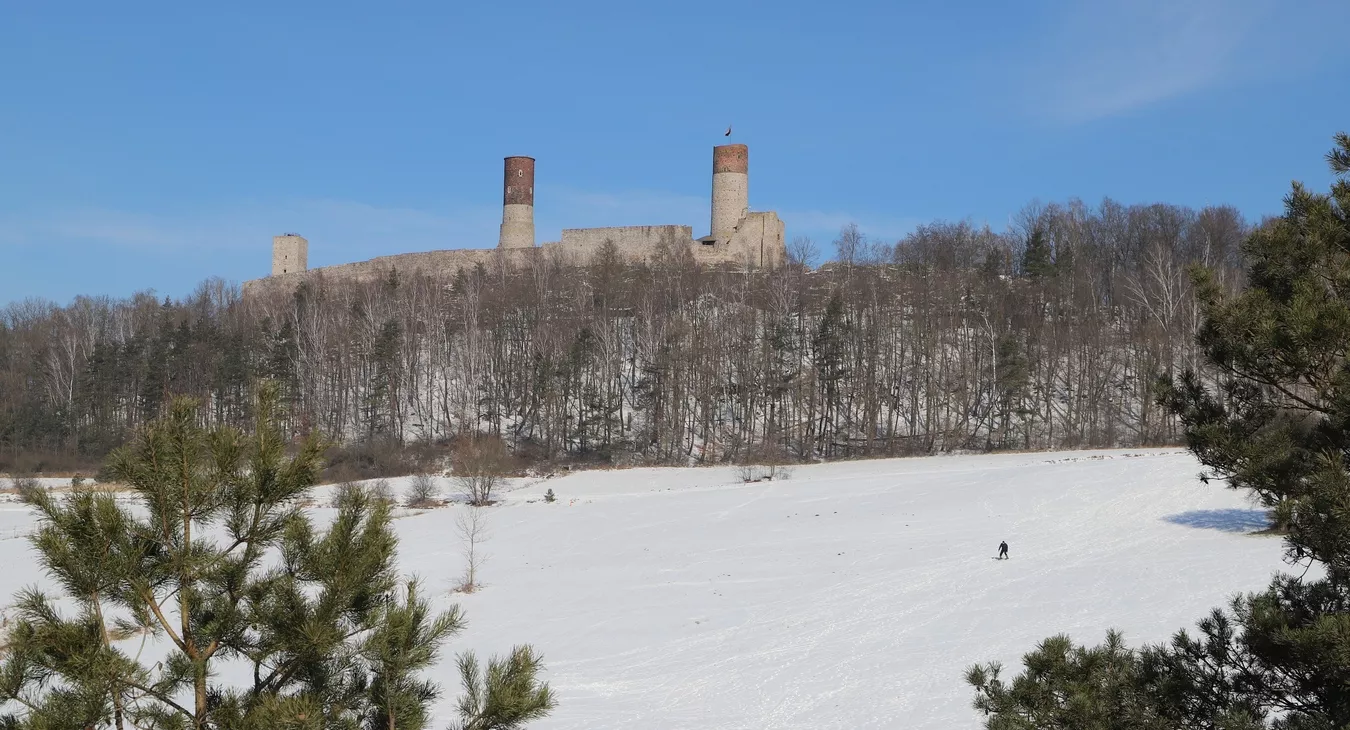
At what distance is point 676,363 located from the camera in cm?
5450

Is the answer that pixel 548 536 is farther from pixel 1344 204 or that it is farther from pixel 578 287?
pixel 578 287

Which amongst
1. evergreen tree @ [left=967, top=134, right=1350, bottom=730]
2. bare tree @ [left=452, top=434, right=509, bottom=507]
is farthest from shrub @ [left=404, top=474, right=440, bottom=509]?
evergreen tree @ [left=967, top=134, right=1350, bottom=730]

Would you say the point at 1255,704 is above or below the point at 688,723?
above

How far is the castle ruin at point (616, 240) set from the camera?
6619 centimetres

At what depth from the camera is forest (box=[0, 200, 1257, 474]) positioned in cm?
5272

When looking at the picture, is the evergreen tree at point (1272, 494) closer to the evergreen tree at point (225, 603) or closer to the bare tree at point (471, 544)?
the evergreen tree at point (225, 603)

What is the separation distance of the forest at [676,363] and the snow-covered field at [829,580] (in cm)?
1464

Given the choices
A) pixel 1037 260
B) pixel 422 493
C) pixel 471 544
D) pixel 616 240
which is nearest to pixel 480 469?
pixel 422 493

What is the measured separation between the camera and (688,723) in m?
14.8

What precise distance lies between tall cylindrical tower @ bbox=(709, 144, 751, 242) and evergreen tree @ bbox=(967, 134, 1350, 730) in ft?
194

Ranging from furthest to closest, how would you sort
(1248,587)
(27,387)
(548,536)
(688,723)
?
(27,387), (548,536), (1248,587), (688,723)

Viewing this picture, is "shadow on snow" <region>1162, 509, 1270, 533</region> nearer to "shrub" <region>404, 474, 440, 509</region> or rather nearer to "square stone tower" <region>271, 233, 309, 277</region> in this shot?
"shrub" <region>404, 474, 440, 509</region>

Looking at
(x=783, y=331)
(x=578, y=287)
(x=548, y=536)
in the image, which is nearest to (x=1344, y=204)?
(x=548, y=536)

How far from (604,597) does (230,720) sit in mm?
17016
